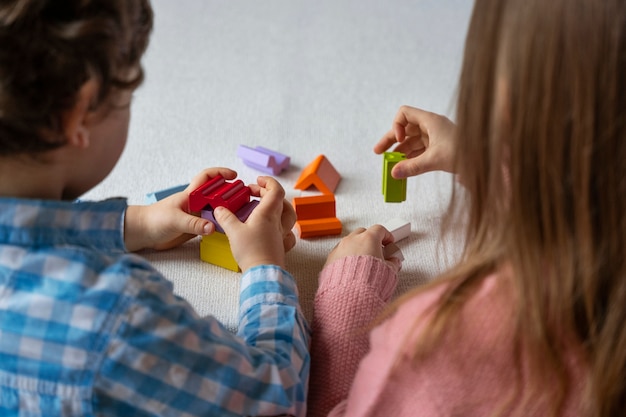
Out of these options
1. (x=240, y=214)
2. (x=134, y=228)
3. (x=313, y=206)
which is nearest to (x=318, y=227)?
(x=313, y=206)

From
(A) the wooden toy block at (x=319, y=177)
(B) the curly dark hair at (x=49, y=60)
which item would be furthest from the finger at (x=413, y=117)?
(B) the curly dark hair at (x=49, y=60)

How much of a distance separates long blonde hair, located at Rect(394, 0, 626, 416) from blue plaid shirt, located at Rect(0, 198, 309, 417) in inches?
7.6

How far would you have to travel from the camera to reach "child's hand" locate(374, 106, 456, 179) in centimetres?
97

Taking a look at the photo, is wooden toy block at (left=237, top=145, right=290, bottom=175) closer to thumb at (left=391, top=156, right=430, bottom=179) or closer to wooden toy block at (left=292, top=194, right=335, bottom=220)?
wooden toy block at (left=292, top=194, right=335, bottom=220)

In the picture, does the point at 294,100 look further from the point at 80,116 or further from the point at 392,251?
the point at 80,116

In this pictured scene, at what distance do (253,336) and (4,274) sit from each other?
264mm

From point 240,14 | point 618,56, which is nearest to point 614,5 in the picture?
point 618,56

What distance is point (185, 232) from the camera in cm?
93

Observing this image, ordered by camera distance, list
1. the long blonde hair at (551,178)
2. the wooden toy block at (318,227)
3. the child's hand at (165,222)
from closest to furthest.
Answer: the long blonde hair at (551,178) < the child's hand at (165,222) < the wooden toy block at (318,227)

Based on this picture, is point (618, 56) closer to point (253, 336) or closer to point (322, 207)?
point (253, 336)

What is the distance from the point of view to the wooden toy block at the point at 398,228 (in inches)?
39.5

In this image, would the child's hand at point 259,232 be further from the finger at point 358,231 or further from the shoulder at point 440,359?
the shoulder at point 440,359

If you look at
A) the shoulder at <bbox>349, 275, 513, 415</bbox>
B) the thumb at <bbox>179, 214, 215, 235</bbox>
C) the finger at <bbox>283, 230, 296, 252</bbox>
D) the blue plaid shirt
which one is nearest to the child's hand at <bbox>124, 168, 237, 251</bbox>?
the thumb at <bbox>179, 214, 215, 235</bbox>

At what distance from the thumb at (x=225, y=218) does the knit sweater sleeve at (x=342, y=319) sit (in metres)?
0.13
